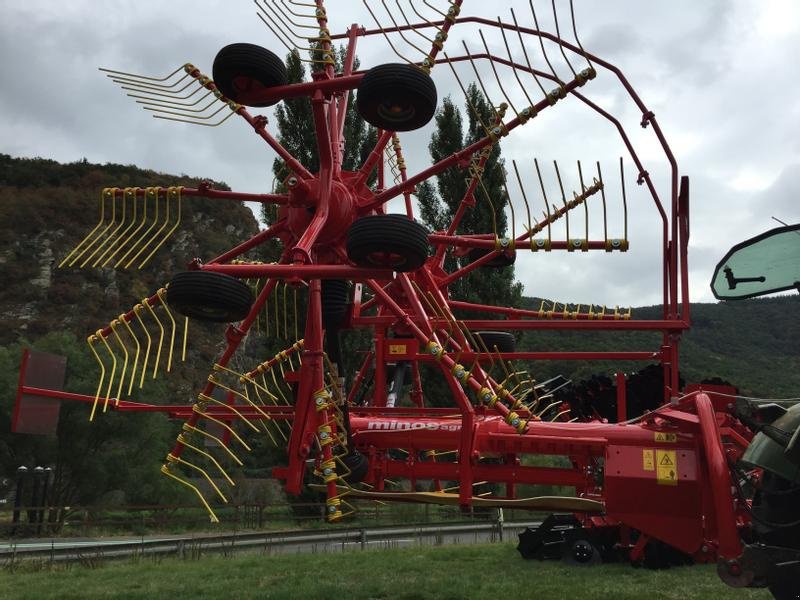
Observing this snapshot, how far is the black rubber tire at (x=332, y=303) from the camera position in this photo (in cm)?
659

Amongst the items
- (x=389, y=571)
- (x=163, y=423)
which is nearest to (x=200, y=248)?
(x=163, y=423)

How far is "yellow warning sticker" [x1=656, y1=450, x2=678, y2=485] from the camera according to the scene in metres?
4.69

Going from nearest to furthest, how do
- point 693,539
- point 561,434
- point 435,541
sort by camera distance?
1. point 693,539
2. point 561,434
3. point 435,541

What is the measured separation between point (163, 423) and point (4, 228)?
127 ft

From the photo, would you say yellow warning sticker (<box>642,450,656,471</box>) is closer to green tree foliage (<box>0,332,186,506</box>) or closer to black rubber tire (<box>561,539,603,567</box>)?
black rubber tire (<box>561,539,603,567</box>)

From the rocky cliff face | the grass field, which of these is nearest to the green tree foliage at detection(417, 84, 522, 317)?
the grass field

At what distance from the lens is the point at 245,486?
28531 mm

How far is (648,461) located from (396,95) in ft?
10.0

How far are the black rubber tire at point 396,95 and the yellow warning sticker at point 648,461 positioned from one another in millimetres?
2835

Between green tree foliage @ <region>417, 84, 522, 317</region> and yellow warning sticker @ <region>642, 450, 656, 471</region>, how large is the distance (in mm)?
14527

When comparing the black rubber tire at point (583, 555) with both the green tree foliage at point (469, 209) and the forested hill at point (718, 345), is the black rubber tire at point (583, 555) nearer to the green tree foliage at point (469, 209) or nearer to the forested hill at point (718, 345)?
the green tree foliage at point (469, 209)

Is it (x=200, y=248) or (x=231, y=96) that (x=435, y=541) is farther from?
(x=200, y=248)

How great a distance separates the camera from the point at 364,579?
8734mm

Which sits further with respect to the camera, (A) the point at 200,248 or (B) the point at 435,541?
(A) the point at 200,248
